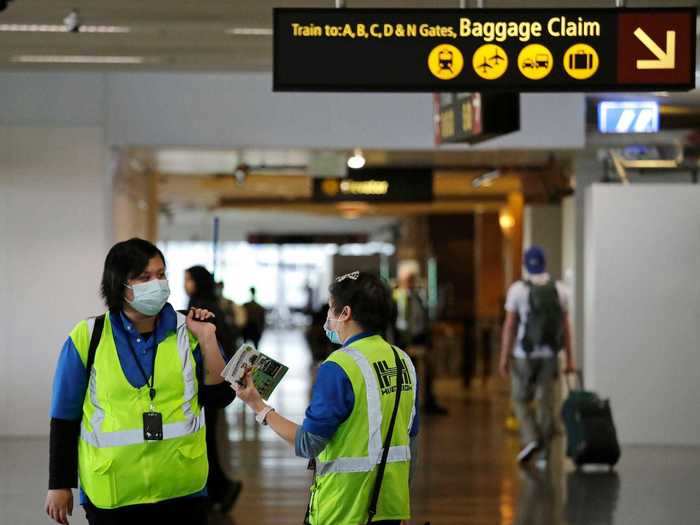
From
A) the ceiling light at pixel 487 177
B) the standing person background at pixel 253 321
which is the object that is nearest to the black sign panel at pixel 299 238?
the standing person background at pixel 253 321

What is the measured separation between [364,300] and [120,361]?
0.76m

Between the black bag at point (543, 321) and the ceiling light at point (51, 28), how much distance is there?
145 inches

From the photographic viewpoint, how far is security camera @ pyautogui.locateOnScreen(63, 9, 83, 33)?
8.23 metres

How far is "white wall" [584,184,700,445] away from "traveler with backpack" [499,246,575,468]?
137 centimetres

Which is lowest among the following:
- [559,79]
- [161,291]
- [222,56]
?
[161,291]

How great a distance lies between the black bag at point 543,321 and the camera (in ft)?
33.2

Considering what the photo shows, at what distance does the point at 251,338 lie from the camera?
699 inches

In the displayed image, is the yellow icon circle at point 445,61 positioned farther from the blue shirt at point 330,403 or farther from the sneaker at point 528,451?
the sneaker at point 528,451

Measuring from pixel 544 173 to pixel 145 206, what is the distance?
4.59 meters

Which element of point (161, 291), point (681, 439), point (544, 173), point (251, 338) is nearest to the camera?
point (161, 291)

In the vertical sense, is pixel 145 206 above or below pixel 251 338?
above

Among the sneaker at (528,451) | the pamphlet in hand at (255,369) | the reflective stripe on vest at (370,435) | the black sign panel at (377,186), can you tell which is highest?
the black sign panel at (377,186)

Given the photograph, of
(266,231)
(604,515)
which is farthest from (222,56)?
→ (266,231)

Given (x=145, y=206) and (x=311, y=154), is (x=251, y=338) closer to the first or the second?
(x=145, y=206)
